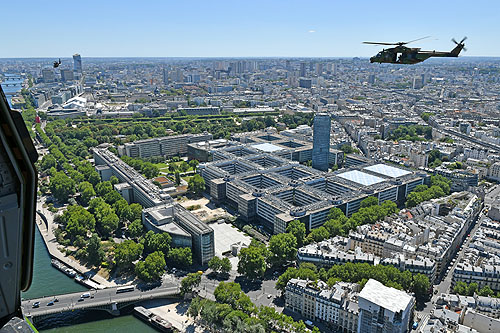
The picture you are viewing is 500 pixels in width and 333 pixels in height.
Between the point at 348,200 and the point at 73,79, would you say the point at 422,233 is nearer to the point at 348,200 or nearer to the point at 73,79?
the point at 348,200

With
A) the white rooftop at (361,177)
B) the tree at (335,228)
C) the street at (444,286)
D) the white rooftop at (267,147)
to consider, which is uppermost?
the white rooftop at (267,147)

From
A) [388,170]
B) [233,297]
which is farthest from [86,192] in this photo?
[388,170]

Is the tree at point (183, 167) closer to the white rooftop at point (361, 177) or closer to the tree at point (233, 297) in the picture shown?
the white rooftop at point (361, 177)

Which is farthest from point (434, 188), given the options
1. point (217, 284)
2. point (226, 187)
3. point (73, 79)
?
point (73, 79)

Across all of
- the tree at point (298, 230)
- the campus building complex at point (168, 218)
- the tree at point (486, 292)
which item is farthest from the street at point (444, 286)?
the campus building complex at point (168, 218)

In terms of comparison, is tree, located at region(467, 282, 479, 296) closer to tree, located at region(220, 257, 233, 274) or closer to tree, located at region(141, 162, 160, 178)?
tree, located at region(220, 257, 233, 274)
